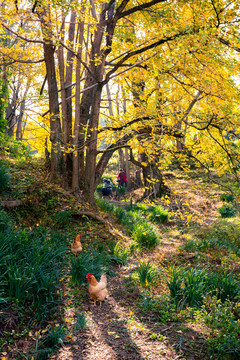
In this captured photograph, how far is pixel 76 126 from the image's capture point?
618cm

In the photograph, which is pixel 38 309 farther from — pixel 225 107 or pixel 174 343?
pixel 225 107

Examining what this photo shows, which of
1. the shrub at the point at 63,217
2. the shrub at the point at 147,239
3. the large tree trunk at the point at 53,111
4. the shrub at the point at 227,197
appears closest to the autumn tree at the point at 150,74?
the large tree trunk at the point at 53,111

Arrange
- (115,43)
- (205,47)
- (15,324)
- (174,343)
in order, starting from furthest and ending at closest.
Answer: (115,43)
(205,47)
(174,343)
(15,324)

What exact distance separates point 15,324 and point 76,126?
4512 mm

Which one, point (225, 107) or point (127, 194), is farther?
point (127, 194)

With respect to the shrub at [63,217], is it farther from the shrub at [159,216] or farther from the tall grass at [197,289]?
the shrub at [159,216]

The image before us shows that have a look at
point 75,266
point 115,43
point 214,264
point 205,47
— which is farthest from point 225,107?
point 115,43

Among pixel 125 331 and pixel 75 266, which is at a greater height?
pixel 75 266

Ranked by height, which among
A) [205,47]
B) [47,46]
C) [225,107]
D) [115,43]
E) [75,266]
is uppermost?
[115,43]

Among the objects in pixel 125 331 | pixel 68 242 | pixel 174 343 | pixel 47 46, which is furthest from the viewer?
pixel 47 46

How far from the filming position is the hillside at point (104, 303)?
248 centimetres

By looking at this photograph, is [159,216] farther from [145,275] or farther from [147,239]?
[145,275]

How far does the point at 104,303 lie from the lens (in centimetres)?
351

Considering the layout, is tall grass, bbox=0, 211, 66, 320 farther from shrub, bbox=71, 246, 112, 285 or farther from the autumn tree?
the autumn tree
